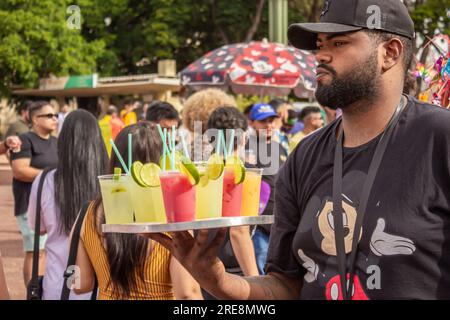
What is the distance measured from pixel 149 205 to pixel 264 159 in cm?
387

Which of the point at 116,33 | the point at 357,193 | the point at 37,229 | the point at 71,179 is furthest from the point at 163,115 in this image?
the point at 116,33

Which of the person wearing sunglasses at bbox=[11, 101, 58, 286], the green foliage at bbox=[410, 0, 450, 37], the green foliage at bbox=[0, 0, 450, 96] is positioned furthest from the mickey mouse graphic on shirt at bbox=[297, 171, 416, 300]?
the green foliage at bbox=[0, 0, 450, 96]

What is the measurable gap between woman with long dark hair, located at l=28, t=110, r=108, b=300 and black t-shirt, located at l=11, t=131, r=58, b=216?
8.86 ft

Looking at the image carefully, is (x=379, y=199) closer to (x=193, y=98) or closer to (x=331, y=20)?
(x=331, y=20)

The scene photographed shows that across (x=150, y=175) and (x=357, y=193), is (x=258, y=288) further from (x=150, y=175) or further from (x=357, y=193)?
(x=150, y=175)

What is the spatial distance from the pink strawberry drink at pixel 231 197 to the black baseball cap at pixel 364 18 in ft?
1.82

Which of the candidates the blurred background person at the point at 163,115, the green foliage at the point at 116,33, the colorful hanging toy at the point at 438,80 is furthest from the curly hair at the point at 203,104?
the green foliage at the point at 116,33

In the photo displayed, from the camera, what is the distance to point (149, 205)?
237 centimetres

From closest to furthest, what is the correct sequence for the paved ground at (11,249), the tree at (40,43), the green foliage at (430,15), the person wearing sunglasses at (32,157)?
the person wearing sunglasses at (32,157) < the paved ground at (11,249) < the green foliage at (430,15) < the tree at (40,43)

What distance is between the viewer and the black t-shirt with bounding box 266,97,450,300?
2.46 meters

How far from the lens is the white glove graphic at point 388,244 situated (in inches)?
96.6

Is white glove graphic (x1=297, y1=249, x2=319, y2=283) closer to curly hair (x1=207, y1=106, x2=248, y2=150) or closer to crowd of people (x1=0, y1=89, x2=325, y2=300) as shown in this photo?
Answer: crowd of people (x1=0, y1=89, x2=325, y2=300)

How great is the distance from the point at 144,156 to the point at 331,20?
147cm

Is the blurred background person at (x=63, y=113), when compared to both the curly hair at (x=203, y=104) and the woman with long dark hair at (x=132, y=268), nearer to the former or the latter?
the curly hair at (x=203, y=104)
